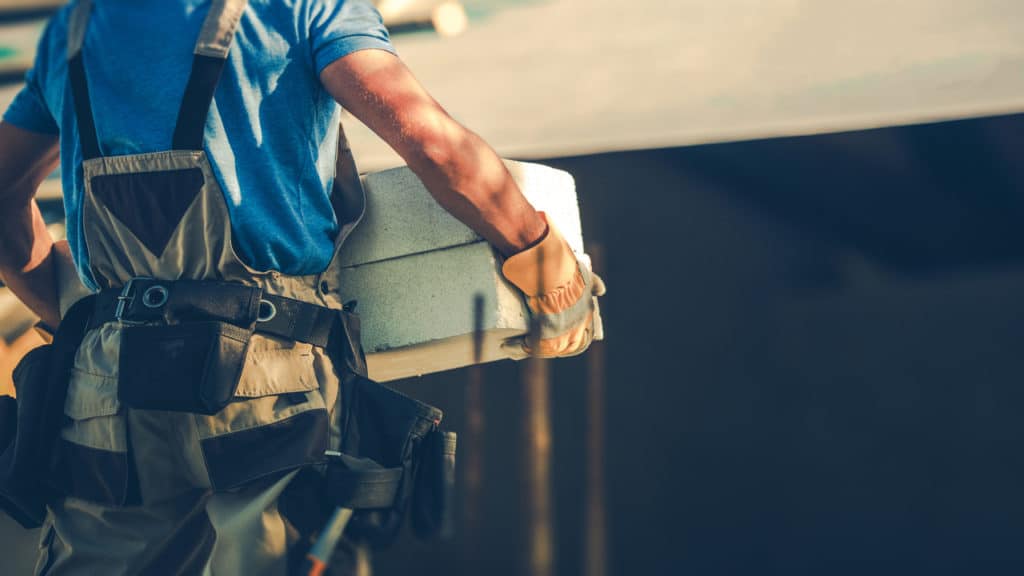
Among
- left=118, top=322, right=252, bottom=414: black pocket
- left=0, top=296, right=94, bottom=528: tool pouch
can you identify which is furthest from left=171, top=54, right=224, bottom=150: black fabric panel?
left=0, top=296, right=94, bottom=528: tool pouch

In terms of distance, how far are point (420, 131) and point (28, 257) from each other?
78 centimetres

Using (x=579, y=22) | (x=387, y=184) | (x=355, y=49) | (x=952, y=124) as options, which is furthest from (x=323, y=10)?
(x=952, y=124)

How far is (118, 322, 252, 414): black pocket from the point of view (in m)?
1.15

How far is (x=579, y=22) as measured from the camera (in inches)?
95.5

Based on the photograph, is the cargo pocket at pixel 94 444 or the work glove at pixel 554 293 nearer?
the cargo pocket at pixel 94 444

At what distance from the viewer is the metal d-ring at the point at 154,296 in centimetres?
121

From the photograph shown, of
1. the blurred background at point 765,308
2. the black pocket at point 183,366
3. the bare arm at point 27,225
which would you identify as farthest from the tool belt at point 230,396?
the blurred background at point 765,308

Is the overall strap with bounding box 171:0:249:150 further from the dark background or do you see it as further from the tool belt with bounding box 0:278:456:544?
the dark background

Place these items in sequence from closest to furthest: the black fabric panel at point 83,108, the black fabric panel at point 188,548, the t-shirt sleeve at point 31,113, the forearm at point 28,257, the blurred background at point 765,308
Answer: the black fabric panel at point 188,548 < the black fabric panel at point 83,108 < the t-shirt sleeve at point 31,113 < the forearm at point 28,257 < the blurred background at point 765,308

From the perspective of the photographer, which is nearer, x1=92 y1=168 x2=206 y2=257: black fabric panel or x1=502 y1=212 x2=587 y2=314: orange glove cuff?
x1=92 y1=168 x2=206 y2=257: black fabric panel

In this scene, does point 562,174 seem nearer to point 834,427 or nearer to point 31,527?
point 31,527

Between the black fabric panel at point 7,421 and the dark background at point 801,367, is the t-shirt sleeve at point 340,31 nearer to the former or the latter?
the black fabric panel at point 7,421

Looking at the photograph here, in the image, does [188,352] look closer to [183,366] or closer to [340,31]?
[183,366]

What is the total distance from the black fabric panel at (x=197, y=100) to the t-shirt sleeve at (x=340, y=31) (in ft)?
0.42
